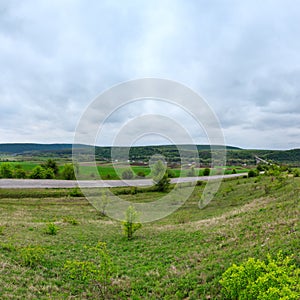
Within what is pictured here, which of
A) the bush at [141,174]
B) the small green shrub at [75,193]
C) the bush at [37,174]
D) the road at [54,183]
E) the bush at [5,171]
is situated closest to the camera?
the small green shrub at [75,193]

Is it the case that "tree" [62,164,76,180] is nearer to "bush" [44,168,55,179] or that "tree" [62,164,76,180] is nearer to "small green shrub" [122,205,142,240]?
"bush" [44,168,55,179]

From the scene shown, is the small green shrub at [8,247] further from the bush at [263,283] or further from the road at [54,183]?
the road at [54,183]

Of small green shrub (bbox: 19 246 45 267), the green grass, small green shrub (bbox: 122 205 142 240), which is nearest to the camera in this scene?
the green grass

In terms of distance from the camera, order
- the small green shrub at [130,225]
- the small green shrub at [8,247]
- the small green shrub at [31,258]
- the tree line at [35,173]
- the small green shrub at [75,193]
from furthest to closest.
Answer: the tree line at [35,173]
the small green shrub at [75,193]
the small green shrub at [130,225]
the small green shrub at [8,247]
the small green shrub at [31,258]

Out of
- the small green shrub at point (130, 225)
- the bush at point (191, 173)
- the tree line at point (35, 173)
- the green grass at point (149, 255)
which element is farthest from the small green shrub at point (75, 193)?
the bush at point (191, 173)

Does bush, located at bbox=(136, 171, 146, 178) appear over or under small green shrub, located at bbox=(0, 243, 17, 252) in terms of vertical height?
over

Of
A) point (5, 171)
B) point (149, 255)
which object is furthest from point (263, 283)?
point (5, 171)

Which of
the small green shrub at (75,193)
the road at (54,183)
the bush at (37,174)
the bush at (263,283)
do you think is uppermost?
the bush at (263,283)

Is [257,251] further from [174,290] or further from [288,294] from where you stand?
[288,294]

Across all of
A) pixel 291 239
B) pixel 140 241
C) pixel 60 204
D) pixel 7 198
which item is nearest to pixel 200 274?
pixel 291 239

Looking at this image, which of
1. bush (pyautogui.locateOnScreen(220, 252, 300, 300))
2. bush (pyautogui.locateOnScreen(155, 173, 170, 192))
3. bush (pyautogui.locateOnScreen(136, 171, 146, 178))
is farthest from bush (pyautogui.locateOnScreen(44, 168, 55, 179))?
bush (pyautogui.locateOnScreen(220, 252, 300, 300))

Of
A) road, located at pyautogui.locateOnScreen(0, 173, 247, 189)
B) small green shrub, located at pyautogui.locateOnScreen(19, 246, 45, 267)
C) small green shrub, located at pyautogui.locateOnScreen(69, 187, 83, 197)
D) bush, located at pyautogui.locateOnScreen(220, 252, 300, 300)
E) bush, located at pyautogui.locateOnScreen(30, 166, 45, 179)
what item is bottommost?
small green shrub, located at pyautogui.locateOnScreen(69, 187, 83, 197)

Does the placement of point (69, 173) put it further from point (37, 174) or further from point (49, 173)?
point (37, 174)

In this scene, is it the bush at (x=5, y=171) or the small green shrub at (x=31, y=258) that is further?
the bush at (x=5, y=171)
